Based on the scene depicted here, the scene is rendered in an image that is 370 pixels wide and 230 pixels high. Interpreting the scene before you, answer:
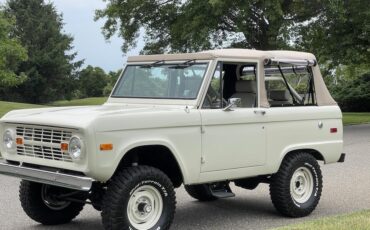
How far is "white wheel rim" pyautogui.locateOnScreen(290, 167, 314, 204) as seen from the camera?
8.06m

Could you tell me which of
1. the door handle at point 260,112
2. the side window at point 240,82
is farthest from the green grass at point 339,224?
the side window at point 240,82

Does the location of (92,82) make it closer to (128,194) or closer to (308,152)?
(308,152)

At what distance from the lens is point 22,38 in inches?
2343

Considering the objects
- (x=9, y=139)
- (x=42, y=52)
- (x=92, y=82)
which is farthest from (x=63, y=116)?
(x=92, y=82)

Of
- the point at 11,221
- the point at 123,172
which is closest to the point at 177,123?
the point at 123,172

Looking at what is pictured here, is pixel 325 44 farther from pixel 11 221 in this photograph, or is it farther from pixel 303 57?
pixel 11 221

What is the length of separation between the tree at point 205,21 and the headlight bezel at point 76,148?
15.7 m

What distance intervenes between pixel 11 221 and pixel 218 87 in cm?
303

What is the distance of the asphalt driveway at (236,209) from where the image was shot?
754cm

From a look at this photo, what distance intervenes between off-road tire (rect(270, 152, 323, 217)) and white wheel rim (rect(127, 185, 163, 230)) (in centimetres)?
190

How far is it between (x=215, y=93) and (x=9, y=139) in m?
2.42

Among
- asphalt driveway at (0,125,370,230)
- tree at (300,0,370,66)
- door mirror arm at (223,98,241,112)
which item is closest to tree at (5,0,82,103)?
tree at (300,0,370,66)

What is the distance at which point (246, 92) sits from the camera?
8.06 m

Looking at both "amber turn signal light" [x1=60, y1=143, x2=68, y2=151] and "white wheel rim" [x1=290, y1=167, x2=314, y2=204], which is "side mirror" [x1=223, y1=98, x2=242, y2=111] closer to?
"white wheel rim" [x1=290, y1=167, x2=314, y2=204]
